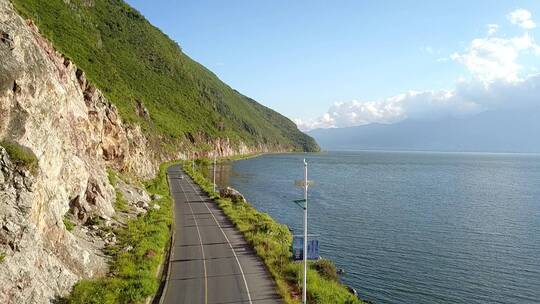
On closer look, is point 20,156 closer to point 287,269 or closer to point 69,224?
point 69,224

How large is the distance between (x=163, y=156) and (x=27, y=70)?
11180 cm

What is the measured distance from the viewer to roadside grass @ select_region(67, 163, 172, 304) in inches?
958

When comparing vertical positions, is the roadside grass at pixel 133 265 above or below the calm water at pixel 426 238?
above

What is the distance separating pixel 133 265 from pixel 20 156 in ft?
36.8

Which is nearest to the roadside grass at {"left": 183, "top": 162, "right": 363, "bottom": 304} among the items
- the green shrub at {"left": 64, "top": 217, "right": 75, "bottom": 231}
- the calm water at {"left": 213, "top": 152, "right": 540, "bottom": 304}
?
the calm water at {"left": 213, "top": 152, "right": 540, "bottom": 304}

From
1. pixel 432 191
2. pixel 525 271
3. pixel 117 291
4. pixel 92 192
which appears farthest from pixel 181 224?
pixel 432 191

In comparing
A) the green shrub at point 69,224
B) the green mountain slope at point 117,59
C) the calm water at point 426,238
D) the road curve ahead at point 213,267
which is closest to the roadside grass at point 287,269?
the road curve ahead at point 213,267

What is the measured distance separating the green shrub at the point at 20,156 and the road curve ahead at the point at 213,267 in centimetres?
1085

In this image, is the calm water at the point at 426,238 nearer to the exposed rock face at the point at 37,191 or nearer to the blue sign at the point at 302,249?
the blue sign at the point at 302,249

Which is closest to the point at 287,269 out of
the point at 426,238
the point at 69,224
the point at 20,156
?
the point at 69,224

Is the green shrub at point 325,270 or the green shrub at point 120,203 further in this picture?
the green shrub at point 120,203

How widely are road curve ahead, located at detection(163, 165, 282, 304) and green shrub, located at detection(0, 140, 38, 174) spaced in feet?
35.6

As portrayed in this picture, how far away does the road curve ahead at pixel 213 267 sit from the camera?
27297mm

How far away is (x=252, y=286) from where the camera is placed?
29219 mm
